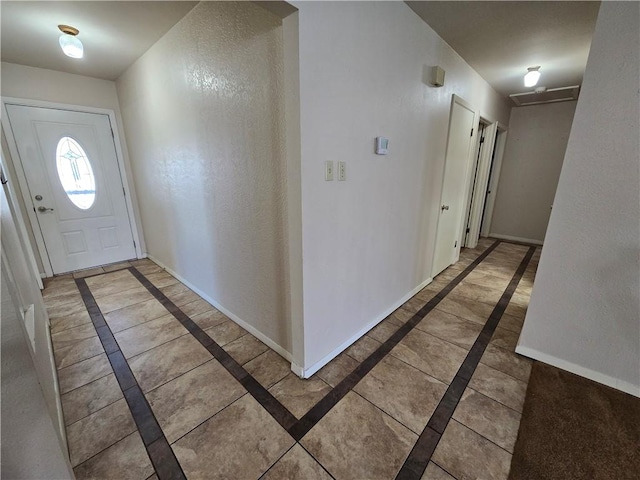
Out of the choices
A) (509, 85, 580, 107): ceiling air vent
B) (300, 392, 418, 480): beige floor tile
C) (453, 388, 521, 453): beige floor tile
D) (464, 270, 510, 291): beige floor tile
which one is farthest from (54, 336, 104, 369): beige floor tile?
(509, 85, 580, 107): ceiling air vent

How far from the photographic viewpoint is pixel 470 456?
1239 mm

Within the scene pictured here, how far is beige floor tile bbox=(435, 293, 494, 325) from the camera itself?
241cm

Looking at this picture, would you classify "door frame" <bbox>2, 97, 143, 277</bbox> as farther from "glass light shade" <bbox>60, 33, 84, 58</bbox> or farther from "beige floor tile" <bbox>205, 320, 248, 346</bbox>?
"beige floor tile" <bbox>205, 320, 248, 346</bbox>

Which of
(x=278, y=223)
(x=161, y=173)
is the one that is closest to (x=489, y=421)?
(x=278, y=223)

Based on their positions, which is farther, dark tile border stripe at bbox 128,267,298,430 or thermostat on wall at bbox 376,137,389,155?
thermostat on wall at bbox 376,137,389,155

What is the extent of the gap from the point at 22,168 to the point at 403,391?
4.61m

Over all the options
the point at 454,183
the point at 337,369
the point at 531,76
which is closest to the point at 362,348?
the point at 337,369

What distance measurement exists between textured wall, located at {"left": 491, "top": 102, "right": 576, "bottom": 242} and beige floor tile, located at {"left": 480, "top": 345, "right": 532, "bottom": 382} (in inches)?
152

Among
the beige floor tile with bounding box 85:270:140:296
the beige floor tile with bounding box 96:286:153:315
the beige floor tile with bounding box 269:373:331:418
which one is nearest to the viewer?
the beige floor tile with bounding box 269:373:331:418

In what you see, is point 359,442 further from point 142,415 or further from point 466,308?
point 466,308

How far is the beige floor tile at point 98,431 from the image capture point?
50.0 inches

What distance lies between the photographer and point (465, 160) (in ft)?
10.9

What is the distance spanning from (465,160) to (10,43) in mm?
4830

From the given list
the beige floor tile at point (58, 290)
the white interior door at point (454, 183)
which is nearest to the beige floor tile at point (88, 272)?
the beige floor tile at point (58, 290)
